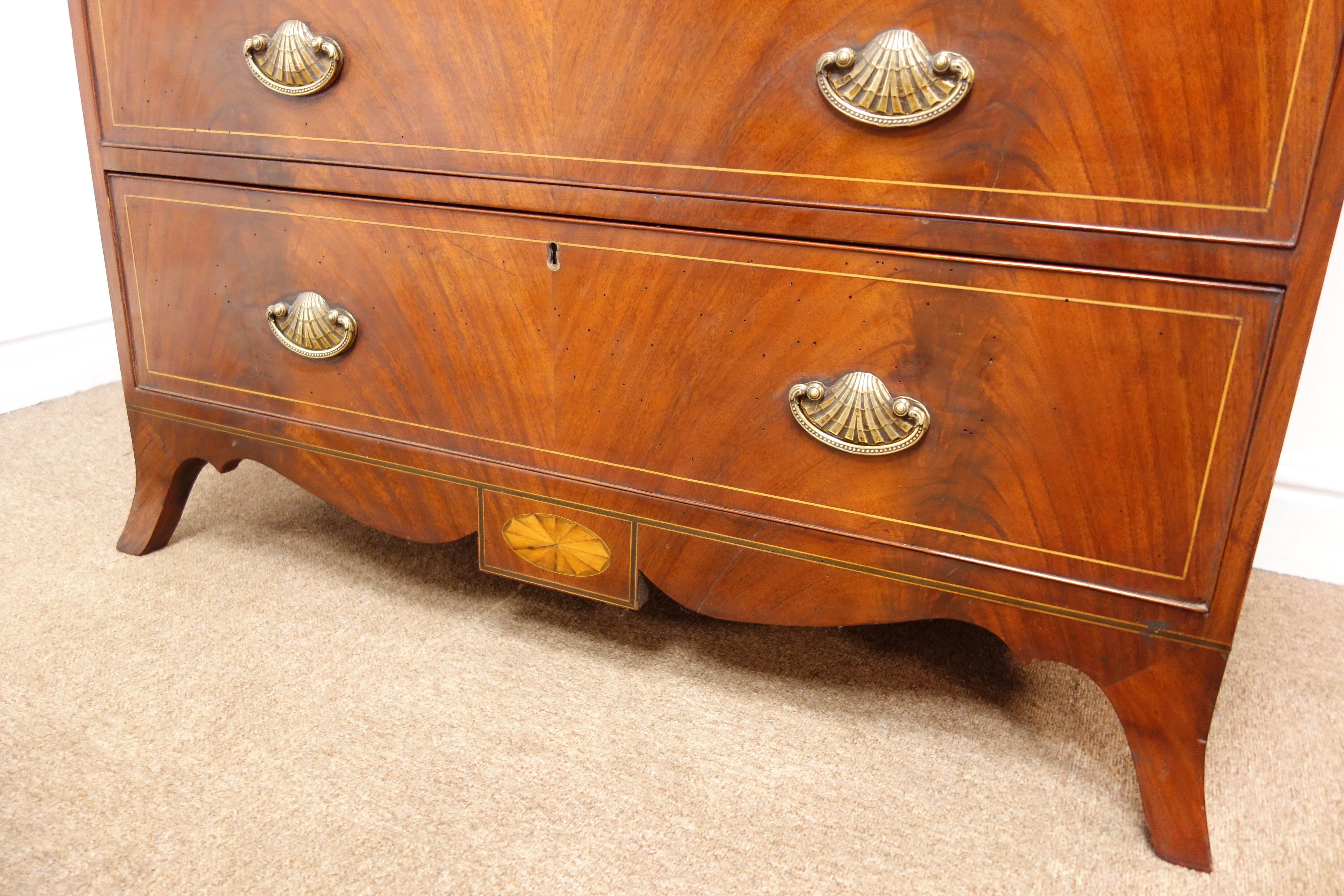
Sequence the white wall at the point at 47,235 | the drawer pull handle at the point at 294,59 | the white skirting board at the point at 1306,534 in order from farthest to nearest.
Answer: the white wall at the point at 47,235 → the white skirting board at the point at 1306,534 → the drawer pull handle at the point at 294,59

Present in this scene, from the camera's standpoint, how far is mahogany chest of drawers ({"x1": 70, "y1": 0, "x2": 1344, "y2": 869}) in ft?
2.06

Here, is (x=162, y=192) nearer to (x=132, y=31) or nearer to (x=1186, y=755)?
(x=132, y=31)

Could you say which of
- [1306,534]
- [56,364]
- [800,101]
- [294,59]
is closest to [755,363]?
[800,101]

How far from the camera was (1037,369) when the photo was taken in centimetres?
69

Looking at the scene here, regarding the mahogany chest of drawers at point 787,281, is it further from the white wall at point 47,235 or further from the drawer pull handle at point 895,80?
the white wall at point 47,235

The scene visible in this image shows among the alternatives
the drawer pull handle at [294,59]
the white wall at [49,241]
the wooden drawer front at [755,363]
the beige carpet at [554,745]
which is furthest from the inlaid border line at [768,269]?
the white wall at [49,241]

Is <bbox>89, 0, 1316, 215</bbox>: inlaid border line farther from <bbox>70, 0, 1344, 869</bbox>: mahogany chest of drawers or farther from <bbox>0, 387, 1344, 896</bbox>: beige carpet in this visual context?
<bbox>0, 387, 1344, 896</bbox>: beige carpet

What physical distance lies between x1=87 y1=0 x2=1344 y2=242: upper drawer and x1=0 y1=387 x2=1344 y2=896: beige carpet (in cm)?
50

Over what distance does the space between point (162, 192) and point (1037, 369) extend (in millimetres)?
900

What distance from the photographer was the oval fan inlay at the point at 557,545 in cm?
90

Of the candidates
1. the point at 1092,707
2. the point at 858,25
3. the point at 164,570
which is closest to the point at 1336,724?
the point at 1092,707

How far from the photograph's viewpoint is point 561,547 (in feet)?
2.99


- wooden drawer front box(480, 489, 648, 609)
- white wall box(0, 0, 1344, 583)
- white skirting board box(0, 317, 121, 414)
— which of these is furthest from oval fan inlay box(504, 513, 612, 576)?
white wall box(0, 0, 1344, 583)

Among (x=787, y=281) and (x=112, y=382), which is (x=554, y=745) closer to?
(x=787, y=281)
